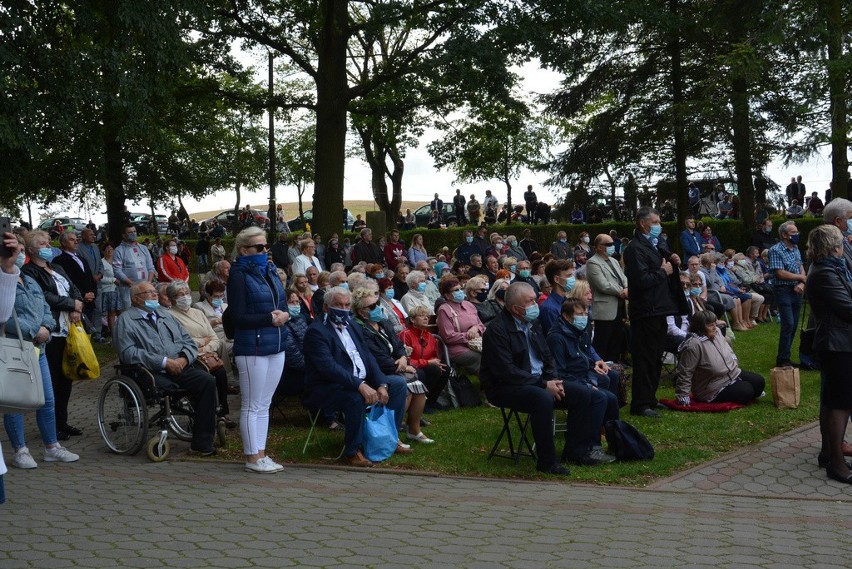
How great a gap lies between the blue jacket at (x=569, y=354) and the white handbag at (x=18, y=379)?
470 cm

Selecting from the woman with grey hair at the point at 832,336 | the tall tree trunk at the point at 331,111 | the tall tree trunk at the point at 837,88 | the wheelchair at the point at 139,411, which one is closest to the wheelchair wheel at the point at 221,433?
the wheelchair at the point at 139,411

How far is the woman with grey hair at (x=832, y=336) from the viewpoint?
29.3ft

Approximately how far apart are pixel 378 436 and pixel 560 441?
6.09 ft

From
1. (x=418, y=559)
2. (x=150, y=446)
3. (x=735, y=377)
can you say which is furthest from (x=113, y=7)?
(x=418, y=559)

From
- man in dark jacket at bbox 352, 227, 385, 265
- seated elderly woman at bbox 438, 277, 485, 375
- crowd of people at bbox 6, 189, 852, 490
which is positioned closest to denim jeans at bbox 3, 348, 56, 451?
crowd of people at bbox 6, 189, 852, 490

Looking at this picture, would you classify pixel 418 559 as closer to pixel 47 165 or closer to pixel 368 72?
pixel 47 165

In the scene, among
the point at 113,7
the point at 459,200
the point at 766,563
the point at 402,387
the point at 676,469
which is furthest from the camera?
the point at 459,200

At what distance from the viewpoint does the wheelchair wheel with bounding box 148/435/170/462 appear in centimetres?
986

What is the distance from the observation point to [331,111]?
25.2 meters

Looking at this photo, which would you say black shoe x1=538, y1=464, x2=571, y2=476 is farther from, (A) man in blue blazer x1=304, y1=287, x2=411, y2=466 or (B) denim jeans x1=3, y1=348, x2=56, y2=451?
(B) denim jeans x1=3, y1=348, x2=56, y2=451

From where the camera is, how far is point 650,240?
11641mm

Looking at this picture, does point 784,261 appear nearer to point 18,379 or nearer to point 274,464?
point 274,464

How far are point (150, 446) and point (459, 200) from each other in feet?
119

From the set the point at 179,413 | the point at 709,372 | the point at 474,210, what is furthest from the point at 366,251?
the point at 474,210
